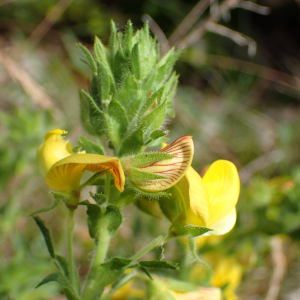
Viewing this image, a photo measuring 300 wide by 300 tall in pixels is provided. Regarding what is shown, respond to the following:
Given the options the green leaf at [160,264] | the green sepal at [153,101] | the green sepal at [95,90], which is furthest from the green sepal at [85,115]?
the green leaf at [160,264]

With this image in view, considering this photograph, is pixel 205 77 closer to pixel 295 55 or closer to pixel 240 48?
pixel 240 48

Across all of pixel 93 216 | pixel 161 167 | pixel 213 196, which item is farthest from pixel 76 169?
pixel 213 196

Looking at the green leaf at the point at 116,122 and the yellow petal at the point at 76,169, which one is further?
the green leaf at the point at 116,122

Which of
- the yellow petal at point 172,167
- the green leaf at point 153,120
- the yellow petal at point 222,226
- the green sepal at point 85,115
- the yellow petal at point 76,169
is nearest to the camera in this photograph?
the yellow petal at point 76,169

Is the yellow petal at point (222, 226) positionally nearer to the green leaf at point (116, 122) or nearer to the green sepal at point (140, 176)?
the green sepal at point (140, 176)

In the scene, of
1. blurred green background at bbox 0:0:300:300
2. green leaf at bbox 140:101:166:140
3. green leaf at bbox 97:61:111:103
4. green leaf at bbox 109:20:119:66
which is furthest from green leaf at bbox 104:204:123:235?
blurred green background at bbox 0:0:300:300

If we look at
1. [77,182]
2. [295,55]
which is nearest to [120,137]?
[77,182]
